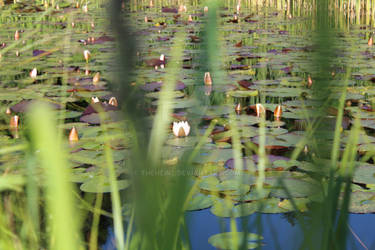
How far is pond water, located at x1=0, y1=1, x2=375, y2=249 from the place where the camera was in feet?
0.75

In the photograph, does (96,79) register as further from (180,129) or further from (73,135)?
(180,129)

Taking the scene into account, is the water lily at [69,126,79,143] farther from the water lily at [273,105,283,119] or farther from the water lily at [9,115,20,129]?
the water lily at [273,105,283,119]

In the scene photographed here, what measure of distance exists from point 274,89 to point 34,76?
4.30 ft

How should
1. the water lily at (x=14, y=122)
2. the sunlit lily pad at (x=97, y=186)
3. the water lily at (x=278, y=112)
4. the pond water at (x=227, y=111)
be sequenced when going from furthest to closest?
the water lily at (x=278, y=112), the water lily at (x=14, y=122), the sunlit lily pad at (x=97, y=186), the pond water at (x=227, y=111)

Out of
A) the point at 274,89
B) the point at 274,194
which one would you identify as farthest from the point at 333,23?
the point at 274,89

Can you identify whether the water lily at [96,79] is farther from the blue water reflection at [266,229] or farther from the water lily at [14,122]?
the blue water reflection at [266,229]

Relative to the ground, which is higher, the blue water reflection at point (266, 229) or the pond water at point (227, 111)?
the pond water at point (227, 111)

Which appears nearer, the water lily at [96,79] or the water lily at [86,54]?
the water lily at [96,79]

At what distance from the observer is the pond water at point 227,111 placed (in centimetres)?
23

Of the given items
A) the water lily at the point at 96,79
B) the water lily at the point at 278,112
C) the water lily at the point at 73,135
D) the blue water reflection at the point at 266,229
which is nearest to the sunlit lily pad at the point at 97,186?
the blue water reflection at the point at 266,229

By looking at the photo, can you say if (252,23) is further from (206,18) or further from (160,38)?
(206,18)

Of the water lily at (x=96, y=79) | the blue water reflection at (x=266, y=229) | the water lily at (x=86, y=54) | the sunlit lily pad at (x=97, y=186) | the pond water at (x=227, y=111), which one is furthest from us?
the water lily at (x=86, y=54)

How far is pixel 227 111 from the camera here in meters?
1.91

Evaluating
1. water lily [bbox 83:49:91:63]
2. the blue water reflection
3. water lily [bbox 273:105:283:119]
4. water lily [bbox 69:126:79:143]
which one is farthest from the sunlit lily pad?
water lily [bbox 83:49:91:63]
